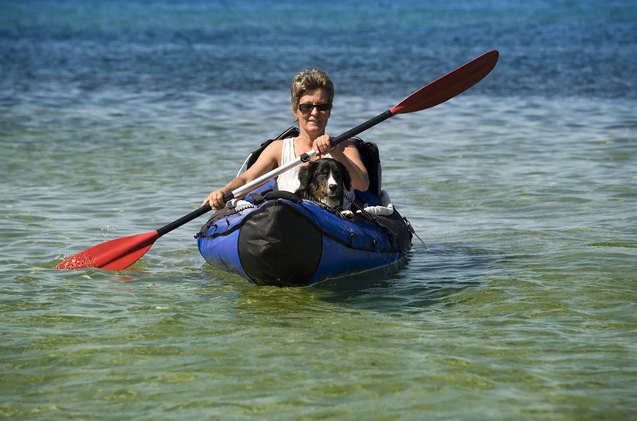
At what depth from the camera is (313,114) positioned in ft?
23.9

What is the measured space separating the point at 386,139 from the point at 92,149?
4.04 metres

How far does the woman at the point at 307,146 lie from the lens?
7203 mm

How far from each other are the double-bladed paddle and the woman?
0.42 feet

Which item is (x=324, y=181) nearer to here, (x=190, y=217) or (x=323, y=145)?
(x=323, y=145)

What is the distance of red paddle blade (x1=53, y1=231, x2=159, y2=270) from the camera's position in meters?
7.75

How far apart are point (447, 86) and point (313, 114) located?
1549 mm

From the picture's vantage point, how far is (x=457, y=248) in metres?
8.51

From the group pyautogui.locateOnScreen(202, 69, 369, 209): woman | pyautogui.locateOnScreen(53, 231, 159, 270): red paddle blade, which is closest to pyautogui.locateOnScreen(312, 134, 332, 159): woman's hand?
pyautogui.locateOnScreen(202, 69, 369, 209): woman

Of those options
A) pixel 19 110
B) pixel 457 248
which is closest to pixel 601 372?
pixel 457 248

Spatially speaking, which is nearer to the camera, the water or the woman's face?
the water

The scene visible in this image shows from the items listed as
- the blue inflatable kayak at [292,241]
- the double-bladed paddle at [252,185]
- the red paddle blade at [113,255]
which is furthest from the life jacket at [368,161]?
the red paddle blade at [113,255]

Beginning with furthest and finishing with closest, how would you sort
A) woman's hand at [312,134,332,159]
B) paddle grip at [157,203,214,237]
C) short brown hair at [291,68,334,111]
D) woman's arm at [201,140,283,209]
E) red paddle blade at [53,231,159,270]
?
1. red paddle blade at [53,231,159,270]
2. woman's arm at [201,140,283,209]
3. paddle grip at [157,203,214,237]
4. short brown hair at [291,68,334,111]
5. woman's hand at [312,134,332,159]

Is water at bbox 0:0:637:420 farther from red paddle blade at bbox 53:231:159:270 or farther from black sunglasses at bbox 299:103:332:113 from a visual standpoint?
black sunglasses at bbox 299:103:332:113

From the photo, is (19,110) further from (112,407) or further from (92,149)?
(112,407)
